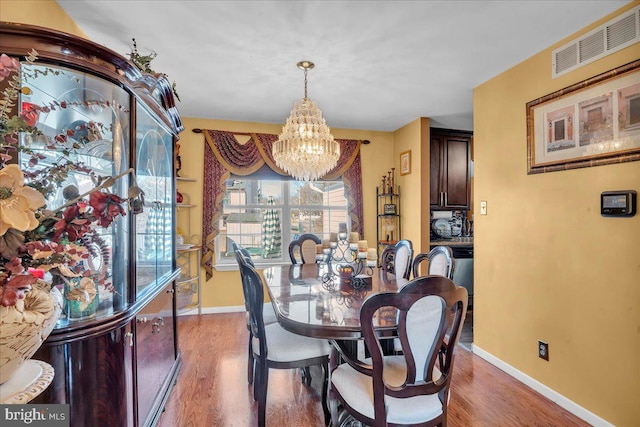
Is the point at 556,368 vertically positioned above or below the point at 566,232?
below

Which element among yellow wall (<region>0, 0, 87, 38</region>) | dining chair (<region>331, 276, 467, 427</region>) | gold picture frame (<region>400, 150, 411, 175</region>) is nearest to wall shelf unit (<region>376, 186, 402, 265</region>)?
gold picture frame (<region>400, 150, 411, 175</region>)

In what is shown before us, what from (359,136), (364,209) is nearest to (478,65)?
(359,136)

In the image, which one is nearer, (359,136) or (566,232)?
(566,232)

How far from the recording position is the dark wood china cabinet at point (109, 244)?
4.09 feet

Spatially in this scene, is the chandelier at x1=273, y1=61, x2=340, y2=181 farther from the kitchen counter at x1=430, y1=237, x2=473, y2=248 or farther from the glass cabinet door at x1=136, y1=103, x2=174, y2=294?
the kitchen counter at x1=430, y1=237, x2=473, y2=248

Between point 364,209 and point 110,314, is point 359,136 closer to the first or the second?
point 364,209

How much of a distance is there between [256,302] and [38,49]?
1.51 meters

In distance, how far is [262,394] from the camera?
71.6 inches

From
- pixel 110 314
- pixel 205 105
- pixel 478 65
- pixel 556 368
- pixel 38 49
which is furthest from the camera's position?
pixel 205 105

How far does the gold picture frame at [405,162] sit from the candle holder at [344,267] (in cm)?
178

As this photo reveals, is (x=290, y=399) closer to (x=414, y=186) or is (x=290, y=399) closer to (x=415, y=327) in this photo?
(x=415, y=327)

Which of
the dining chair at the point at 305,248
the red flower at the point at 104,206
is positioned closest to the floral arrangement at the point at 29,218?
the red flower at the point at 104,206

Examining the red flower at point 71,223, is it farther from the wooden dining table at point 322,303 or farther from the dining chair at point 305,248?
the dining chair at point 305,248

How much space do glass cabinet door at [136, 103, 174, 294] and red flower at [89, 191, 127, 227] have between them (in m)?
1.10
